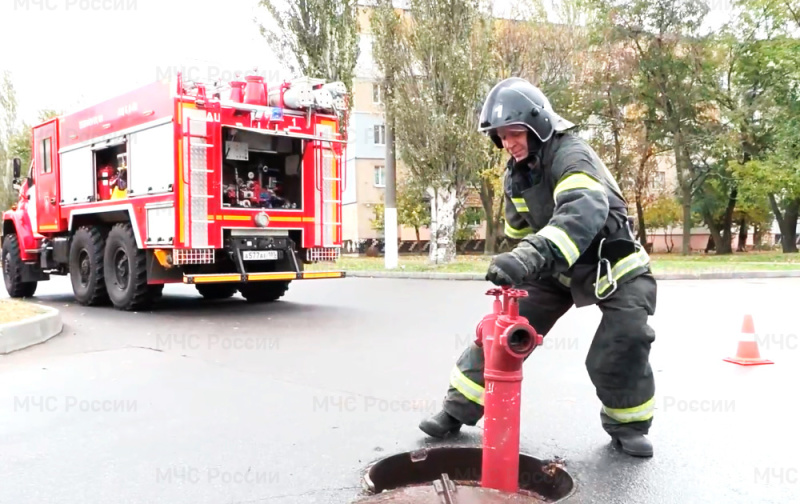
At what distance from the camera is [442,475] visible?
2918 mm

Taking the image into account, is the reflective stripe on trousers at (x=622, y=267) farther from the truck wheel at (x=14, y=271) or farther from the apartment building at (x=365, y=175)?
the apartment building at (x=365, y=175)

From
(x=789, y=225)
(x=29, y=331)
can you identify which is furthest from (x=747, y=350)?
(x=789, y=225)

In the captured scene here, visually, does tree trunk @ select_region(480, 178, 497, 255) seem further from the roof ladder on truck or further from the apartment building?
the roof ladder on truck

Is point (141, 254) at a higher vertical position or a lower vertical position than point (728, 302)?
higher

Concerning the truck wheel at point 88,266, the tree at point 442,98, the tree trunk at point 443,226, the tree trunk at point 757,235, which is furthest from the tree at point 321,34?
the tree trunk at point 757,235

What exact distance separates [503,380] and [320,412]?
199 cm

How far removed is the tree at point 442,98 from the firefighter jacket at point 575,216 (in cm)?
1658

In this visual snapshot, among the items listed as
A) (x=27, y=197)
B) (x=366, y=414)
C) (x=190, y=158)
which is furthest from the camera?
(x=27, y=197)

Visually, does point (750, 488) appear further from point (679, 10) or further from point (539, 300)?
point (679, 10)

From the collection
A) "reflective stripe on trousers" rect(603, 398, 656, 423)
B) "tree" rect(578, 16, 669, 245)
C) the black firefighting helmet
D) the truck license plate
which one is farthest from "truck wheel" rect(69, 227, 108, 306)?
"tree" rect(578, 16, 669, 245)

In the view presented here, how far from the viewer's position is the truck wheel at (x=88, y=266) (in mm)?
10305

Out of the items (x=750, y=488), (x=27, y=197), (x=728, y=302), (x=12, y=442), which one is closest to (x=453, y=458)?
(x=750, y=488)

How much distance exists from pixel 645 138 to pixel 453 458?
96.7 feet

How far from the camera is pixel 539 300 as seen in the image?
3660 millimetres
